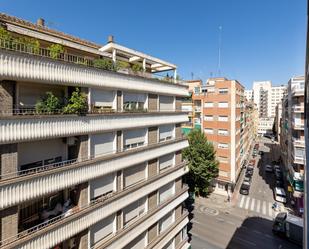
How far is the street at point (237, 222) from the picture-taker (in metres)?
22.6

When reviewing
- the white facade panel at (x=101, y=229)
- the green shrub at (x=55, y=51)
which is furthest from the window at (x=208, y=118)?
the green shrub at (x=55, y=51)

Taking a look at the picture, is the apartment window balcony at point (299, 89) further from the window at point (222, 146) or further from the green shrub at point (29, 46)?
the green shrub at point (29, 46)

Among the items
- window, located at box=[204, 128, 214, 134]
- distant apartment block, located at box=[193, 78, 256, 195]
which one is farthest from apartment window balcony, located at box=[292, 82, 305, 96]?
window, located at box=[204, 128, 214, 134]

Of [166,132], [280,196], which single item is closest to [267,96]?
[280,196]

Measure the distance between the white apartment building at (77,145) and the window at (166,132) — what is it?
0.19m

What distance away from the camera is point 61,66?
8523mm

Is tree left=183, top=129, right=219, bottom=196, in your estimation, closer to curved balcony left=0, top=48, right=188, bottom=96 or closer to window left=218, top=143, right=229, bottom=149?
window left=218, top=143, right=229, bottom=149

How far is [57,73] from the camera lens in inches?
331

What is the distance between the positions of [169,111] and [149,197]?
6.57 metres

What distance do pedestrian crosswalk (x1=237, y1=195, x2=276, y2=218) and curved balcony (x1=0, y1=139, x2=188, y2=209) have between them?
25.1 m

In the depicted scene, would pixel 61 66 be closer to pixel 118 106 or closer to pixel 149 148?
pixel 118 106

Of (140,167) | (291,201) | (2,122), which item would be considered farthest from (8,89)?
(291,201)

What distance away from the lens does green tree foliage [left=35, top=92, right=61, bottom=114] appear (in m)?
8.03

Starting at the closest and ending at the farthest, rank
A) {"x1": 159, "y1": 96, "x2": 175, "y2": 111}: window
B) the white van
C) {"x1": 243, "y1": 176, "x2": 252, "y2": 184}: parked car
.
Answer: {"x1": 159, "y1": 96, "x2": 175, "y2": 111}: window
the white van
{"x1": 243, "y1": 176, "x2": 252, "y2": 184}: parked car
